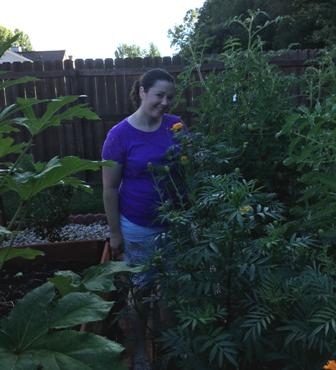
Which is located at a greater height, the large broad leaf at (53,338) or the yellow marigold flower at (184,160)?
the yellow marigold flower at (184,160)

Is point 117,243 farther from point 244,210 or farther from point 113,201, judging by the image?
point 244,210

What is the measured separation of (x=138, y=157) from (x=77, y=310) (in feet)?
5.11

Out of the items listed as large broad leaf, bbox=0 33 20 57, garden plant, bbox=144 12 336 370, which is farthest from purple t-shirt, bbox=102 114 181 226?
large broad leaf, bbox=0 33 20 57

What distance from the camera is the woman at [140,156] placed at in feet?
8.85

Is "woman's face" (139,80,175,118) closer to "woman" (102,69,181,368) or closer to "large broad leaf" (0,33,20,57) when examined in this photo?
"woman" (102,69,181,368)

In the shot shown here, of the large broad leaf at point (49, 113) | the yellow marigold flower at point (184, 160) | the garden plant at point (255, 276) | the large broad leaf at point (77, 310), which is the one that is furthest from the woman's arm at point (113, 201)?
the large broad leaf at point (77, 310)

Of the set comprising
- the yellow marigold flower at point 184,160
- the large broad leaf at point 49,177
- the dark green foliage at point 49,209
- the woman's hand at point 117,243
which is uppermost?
the large broad leaf at point 49,177

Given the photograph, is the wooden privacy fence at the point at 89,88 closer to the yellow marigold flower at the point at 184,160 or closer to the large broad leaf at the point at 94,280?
the yellow marigold flower at the point at 184,160

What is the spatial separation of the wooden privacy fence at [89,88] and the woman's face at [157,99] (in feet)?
17.6

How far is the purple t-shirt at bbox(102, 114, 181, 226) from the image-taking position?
2682 mm

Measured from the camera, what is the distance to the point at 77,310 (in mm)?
1200

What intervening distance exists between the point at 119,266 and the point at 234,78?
1371 mm

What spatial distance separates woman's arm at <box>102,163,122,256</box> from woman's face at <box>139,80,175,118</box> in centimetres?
Result: 36

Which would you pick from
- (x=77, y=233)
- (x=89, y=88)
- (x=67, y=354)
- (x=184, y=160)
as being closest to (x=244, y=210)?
(x=67, y=354)
